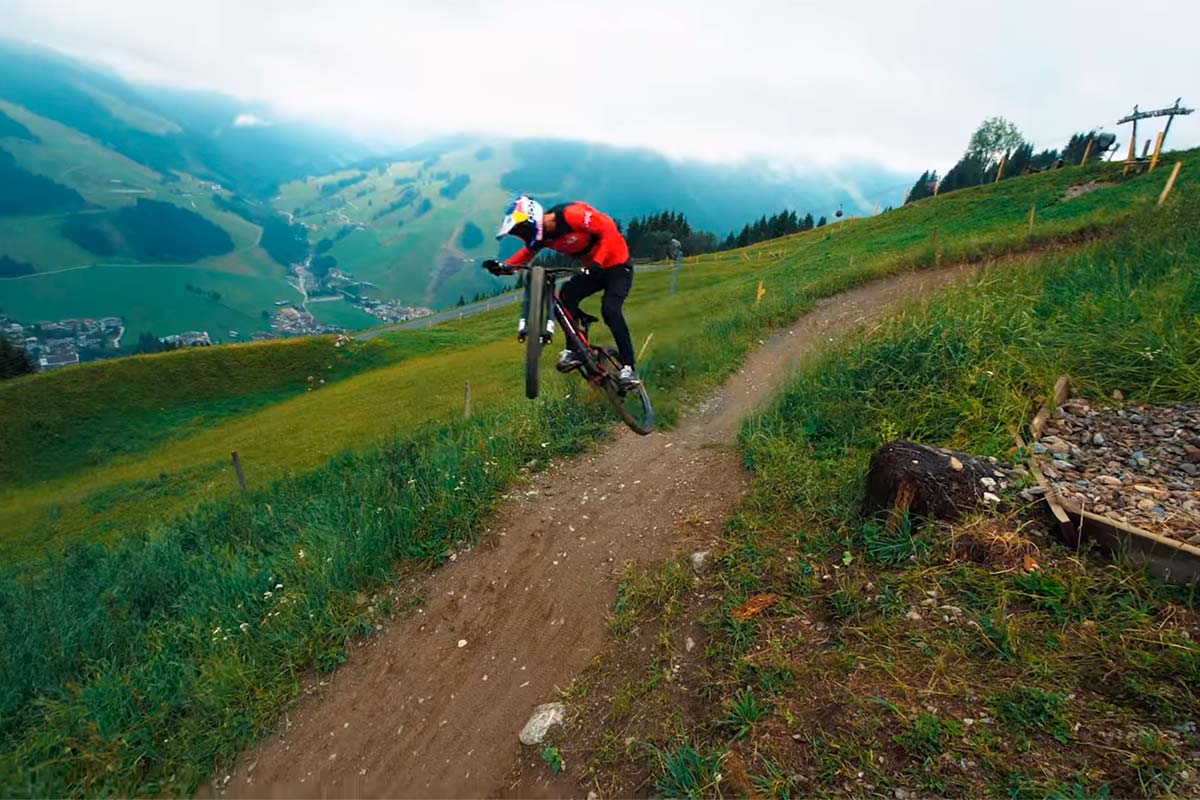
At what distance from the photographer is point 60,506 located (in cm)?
2691

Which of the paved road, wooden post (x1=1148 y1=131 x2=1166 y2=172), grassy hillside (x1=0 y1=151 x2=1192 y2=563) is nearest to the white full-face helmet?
grassy hillside (x1=0 y1=151 x2=1192 y2=563)

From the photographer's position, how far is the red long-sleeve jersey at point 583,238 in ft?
24.5

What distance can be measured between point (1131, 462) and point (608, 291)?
658 cm

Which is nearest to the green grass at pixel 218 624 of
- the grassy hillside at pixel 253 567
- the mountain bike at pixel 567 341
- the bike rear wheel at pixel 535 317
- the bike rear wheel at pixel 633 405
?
the grassy hillside at pixel 253 567

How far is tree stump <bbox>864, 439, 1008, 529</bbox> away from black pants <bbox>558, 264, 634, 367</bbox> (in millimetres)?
4364

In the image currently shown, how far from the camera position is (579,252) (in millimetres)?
7883

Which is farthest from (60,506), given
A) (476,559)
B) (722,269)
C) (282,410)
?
(722,269)

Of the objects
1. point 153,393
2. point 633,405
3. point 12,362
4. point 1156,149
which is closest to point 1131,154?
point 1156,149

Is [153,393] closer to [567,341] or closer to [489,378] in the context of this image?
[489,378]

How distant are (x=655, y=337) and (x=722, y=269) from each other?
4001 centimetres

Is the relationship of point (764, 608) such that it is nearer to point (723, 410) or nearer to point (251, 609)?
point (723, 410)

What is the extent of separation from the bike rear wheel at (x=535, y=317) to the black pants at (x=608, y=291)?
41.8 inches

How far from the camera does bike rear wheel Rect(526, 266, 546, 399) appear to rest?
7109 millimetres

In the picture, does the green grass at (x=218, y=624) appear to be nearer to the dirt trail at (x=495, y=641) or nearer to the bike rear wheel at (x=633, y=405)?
the dirt trail at (x=495, y=641)
